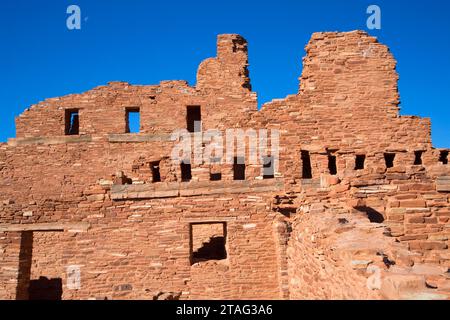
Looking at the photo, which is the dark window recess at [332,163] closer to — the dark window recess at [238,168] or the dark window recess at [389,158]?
the dark window recess at [389,158]

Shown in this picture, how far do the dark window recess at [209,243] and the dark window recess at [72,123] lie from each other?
9487 mm

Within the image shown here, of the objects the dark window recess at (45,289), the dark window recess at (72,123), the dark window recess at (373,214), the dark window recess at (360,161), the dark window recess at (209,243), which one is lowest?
the dark window recess at (45,289)

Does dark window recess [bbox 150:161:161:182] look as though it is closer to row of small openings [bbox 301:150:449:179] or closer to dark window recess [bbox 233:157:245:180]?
dark window recess [bbox 233:157:245:180]

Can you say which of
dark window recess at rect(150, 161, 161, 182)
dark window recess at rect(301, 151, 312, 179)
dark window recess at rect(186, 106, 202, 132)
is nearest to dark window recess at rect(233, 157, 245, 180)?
dark window recess at rect(301, 151, 312, 179)

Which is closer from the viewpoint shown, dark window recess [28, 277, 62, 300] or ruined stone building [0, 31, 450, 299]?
ruined stone building [0, 31, 450, 299]

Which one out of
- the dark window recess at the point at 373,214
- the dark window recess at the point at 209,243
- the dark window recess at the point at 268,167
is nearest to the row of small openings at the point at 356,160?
the dark window recess at the point at 268,167

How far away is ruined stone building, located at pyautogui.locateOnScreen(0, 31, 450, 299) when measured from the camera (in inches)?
273

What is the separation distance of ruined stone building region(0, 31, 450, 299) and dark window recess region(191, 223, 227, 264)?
5cm

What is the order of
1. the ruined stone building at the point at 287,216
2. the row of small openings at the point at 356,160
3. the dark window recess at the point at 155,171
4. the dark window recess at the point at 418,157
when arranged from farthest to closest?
1. the dark window recess at the point at 418,157
2. the row of small openings at the point at 356,160
3. the dark window recess at the point at 155,171
4. the ruined stone building at the point at 287,216

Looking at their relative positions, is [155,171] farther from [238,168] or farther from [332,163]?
[332,163]

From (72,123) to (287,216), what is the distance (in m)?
14.8

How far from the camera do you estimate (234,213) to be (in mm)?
11172

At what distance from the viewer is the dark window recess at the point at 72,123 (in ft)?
68.7

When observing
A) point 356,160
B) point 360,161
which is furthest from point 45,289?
point 360,161
